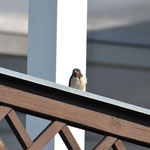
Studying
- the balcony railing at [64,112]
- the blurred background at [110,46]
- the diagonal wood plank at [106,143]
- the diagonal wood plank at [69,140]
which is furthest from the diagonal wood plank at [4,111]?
the blurred background at [110,46]

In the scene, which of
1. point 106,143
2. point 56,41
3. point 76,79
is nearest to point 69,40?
point 56,41

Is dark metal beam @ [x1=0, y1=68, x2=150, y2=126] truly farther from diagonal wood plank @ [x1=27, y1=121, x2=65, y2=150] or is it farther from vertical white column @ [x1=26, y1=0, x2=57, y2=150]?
vertical white column @ [x1=26, y1=0, x2=57, y2=150]

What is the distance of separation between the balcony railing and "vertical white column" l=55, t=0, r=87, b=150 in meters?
1.19

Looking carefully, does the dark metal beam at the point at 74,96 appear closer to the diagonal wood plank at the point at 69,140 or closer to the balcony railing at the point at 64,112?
the balcony railing at the point at 64,112

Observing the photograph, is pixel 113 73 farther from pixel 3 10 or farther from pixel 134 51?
pixel 3 10

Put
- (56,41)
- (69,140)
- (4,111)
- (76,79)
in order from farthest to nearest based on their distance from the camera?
1. (56,41)
2. (76,79)
3. (69,140)
4. (4,111)

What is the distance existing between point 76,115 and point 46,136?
0.17 meters

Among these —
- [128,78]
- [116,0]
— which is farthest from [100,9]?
[128,78]

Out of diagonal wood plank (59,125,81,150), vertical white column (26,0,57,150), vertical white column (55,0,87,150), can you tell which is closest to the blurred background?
vertical white column (26,0,57,150)

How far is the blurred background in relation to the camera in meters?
5.30

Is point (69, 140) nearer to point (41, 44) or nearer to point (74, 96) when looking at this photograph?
point (74, 96)

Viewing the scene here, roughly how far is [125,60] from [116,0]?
1.50ft

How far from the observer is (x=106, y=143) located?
317 centimetres

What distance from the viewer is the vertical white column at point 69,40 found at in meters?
4.42
